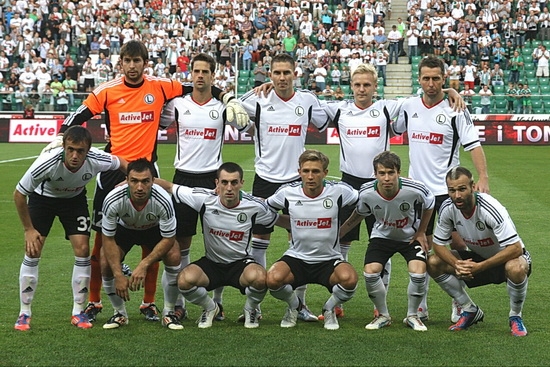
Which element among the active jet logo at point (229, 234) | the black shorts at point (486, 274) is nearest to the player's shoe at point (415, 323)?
the black shorts at point (486, 274)

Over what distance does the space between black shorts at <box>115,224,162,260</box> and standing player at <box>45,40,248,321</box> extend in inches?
14.8

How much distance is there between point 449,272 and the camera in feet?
24.5

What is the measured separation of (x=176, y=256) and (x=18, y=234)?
560 centimetres

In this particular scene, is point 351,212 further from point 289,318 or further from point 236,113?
point 236,113

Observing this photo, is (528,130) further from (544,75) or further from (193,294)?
(193,294)

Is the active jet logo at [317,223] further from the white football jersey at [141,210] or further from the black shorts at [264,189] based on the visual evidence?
the white football jersey at [141,210]

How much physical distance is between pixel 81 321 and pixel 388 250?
2.77 meters

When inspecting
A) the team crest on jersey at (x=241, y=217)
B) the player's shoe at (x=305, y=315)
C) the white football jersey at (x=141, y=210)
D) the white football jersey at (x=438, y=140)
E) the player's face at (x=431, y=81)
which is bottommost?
the player's shoe at (x=305, y=315)

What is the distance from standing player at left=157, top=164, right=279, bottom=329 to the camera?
7379mm

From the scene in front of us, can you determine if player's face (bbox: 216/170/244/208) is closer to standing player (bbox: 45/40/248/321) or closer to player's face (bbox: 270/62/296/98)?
standing player (bbox: 45/40/248/321)

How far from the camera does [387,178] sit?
7.33 meters

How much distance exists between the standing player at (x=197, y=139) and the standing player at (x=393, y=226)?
54.9 inches

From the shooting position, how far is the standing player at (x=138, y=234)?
712cm

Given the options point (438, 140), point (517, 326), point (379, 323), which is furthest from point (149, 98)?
point (517, 326)
